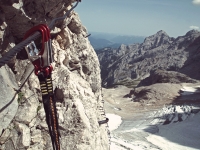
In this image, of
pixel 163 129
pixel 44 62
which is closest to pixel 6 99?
pixel 44 62

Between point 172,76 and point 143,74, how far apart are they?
7491 cm

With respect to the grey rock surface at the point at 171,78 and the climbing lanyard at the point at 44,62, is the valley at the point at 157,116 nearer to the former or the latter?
the grey rock surface at the point at 171,78

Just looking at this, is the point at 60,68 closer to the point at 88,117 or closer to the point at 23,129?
the point at 88,117

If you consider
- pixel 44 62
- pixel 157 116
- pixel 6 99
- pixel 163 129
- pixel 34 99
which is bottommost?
pixel 163 129

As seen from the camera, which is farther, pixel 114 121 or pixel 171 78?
pixel 171 78

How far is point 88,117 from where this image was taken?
10430 mm

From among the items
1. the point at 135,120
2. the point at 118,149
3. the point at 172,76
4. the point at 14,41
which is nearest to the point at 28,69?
the point at 14,41

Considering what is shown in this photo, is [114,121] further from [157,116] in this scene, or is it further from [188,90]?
[188,90]

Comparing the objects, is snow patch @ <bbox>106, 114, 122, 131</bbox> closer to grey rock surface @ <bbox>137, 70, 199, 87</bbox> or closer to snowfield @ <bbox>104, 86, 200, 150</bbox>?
snowfield @ <bbox>104, 86, 200, 150</bbox>

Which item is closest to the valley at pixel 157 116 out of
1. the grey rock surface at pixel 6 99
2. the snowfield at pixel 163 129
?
the snowfield at pixel 163 129

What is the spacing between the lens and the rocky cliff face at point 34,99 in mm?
8180

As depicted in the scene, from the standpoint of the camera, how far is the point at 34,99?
9242 millimetres

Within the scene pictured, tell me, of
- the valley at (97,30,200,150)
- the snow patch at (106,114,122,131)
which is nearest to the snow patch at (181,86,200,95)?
the valley at (97,30,200,150)

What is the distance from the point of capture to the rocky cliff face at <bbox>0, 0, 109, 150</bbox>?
8.18 meters
